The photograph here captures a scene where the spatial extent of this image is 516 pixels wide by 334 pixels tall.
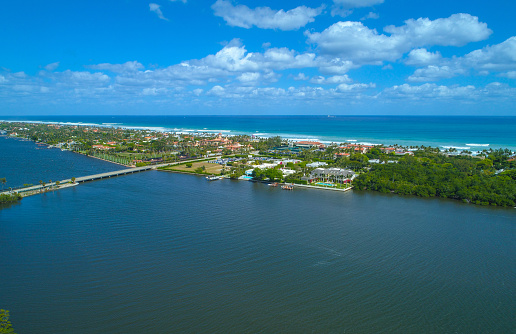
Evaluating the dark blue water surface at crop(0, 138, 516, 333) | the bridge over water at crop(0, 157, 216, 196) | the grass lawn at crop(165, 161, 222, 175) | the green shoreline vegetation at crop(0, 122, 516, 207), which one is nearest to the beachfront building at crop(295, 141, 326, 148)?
the green shoreline vegetation at crop(0, 122, 516, 207)

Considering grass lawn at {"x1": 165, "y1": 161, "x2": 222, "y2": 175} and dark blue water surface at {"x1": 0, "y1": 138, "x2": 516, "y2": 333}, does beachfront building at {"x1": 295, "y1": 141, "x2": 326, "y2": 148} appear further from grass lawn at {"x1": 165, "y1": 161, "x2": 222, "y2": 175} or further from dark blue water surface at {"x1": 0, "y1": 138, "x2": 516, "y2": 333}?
dark blue water surface at {"x1": 0, "y1": 138, "x2": 516, "y2": 333}

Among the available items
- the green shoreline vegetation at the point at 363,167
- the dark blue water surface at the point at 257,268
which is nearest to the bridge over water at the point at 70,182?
the green shoreline vegetation at the point at 363,167

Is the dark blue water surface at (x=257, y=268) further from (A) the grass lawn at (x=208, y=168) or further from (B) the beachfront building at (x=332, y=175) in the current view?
(A) the grass lawn at (x=208, y=168)

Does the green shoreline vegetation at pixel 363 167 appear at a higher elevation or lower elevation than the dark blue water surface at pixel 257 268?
higher

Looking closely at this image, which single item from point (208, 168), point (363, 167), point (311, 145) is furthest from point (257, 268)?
point (311, 145)

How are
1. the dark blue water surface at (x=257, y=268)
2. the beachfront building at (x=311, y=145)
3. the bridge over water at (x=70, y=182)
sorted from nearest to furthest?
1. the dark blue water surface at (x=257, y=268)
2. the bridge over water at (x=70, y=182)
3. the beachfront building at (x=311, y=145)

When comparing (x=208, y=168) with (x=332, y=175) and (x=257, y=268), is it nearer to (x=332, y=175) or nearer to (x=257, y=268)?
(x=332, y=175)

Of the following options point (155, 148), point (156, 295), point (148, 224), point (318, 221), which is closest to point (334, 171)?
point (318, 221)
